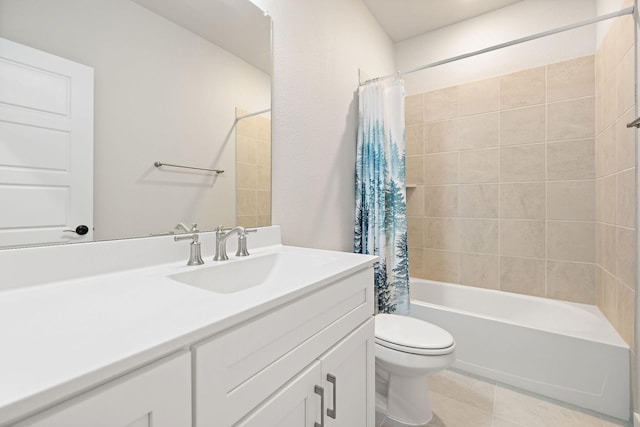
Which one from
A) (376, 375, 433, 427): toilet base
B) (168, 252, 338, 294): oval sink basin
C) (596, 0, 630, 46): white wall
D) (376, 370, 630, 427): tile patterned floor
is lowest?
(376, 370, 630, 427): tile patterned floor

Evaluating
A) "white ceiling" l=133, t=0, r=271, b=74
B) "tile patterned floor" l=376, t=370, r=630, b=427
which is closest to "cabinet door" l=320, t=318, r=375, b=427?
"tile patterned floor" l=376, t=370, r=630, b=427

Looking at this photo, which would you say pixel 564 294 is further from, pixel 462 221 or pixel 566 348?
pixel 462 221

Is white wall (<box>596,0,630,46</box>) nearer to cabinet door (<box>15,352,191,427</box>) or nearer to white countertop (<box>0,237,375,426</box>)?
white countertop (<box>0,237,375,426</box>)

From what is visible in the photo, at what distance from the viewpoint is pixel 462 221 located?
8.31 ft

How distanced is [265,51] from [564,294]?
2511 mm

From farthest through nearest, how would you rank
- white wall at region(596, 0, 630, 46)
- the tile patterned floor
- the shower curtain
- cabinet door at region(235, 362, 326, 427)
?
the shower curtain
white wall at region(596, 0, 630, 46)
the tile patterned floor
cabinet door at region(235, 362, 326, 427)

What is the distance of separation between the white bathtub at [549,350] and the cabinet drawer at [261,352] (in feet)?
4.34

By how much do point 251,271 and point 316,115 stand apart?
104cm

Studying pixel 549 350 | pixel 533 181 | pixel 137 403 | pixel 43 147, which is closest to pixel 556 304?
pixel 549 350

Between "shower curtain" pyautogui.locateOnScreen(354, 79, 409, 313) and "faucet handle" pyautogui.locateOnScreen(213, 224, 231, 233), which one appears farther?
"shower curtain" pyautogui.locateOnScreen(354, 79, 409, 313)

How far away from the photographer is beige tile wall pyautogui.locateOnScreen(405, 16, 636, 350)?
67.3 inches

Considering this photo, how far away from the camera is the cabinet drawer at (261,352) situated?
54 cm

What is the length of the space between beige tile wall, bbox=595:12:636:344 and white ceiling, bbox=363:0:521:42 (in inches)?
35.5

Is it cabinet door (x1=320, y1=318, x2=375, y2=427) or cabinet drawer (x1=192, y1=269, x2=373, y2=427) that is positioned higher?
cabinet drawer (x1=192, y1=269, x2=373, y2=427)
